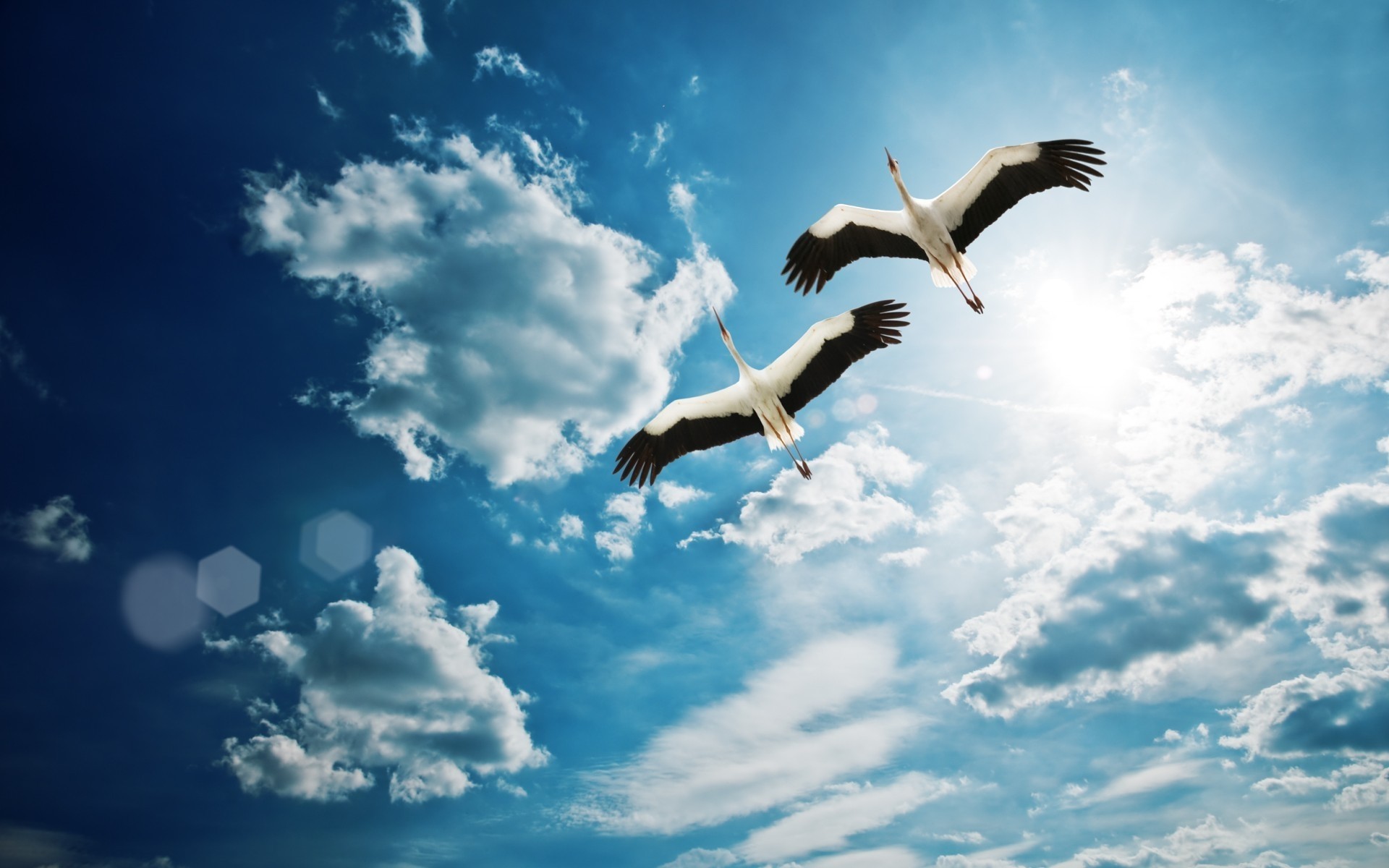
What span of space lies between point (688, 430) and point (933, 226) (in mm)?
7950

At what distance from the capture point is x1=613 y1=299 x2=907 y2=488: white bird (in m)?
16.5

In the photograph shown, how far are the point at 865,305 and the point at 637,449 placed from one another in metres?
6.94

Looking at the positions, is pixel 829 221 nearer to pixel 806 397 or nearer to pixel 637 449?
pixel 806 397

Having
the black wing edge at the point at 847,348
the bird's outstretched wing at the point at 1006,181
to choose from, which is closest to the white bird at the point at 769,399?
the black wing edge at the point at 847,348

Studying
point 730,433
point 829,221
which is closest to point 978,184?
point 829,221

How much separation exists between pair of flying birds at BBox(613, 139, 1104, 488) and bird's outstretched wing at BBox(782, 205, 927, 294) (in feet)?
0.06

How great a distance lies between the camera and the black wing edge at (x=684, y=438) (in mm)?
18328

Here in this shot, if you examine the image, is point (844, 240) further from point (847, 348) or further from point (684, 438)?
point (684, 438)

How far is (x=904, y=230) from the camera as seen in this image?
53.9 feet

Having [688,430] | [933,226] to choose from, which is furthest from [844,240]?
[688,430]

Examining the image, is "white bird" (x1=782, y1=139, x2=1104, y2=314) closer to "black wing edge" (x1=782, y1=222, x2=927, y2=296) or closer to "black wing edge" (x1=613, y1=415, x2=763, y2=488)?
"black wing edge" (x1=782, y1=222, x2=927, y2=296)

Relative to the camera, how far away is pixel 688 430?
18.7 m

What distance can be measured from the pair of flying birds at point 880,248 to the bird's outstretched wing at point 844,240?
0.02 metres

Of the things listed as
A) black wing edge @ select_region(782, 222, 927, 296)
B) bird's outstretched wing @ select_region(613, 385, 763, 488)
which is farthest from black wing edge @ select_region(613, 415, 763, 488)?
black wing edge @ select_region(782, 222, 927, 296)
